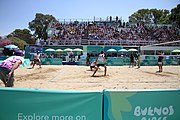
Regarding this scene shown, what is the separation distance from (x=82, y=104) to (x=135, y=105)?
34.1 inches

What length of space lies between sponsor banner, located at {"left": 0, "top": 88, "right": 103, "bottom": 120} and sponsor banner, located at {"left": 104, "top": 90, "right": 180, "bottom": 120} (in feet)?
0.59

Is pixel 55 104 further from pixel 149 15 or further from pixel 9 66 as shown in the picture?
pixel 149 15

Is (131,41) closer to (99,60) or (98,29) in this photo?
(98,29)

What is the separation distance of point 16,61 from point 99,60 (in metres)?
7.18

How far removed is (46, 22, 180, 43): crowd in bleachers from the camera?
38.9m

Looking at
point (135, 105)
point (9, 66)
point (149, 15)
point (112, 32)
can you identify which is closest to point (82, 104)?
point (135, 105)

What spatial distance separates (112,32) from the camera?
1588 inches

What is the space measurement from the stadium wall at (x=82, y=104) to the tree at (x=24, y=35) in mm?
68414

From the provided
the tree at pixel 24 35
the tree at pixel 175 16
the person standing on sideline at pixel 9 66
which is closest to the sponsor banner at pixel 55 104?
the person standing on sideline at pixel 9 66

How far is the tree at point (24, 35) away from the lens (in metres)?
68.7

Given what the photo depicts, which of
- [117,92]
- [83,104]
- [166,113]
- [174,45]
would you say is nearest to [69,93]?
[83,104]

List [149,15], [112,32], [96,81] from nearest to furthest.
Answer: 1. [96,81]
2. [112,32]
3. [149,15]

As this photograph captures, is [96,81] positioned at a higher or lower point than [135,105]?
lower

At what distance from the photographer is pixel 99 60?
11.4 m
